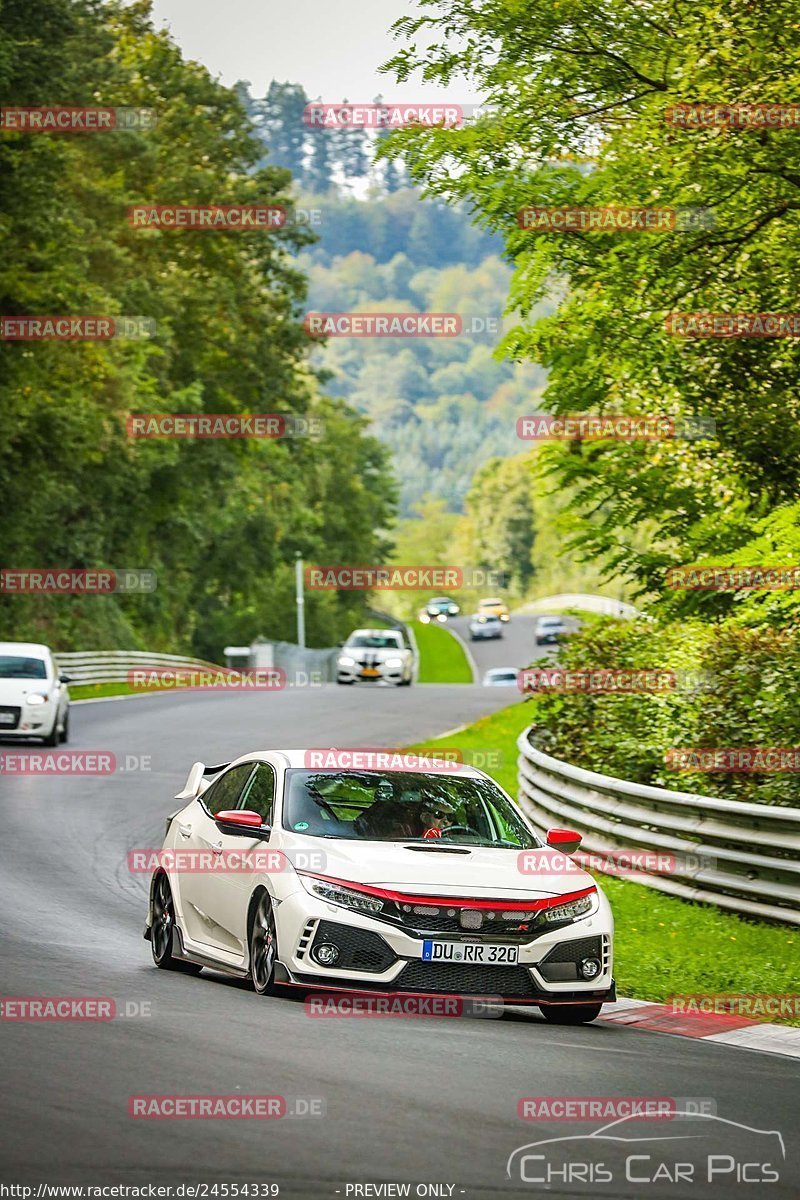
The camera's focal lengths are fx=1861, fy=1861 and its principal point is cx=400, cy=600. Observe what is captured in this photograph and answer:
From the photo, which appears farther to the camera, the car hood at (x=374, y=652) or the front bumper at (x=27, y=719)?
the car hood at (x=374, y=652)

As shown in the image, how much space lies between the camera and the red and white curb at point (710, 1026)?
31.9ft

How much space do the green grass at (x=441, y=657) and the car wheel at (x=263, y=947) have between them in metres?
87.4

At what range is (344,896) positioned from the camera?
9688mm

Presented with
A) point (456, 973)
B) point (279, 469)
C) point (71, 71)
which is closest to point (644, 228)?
point (456, 973)

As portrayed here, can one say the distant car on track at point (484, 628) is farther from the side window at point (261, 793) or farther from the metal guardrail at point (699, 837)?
the side window at point (261, 793)

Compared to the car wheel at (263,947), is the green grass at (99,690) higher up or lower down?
lower down

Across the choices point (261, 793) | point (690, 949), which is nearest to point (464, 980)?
point (261, 793)

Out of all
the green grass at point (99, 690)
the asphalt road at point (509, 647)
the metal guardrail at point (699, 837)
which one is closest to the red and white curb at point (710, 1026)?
the metal guardrail at point (699, 837)

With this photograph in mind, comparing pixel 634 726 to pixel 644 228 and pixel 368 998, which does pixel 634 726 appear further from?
pixel 368 998

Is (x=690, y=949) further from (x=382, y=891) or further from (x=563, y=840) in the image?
(x=382, y=891)

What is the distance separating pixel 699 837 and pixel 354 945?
577cm

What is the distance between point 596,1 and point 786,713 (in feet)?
25.1

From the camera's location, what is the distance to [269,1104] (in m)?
7.04

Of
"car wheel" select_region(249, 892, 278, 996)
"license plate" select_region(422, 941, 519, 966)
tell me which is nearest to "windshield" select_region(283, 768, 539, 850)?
"car wheel" select_region(249, 892, 278, 996)
